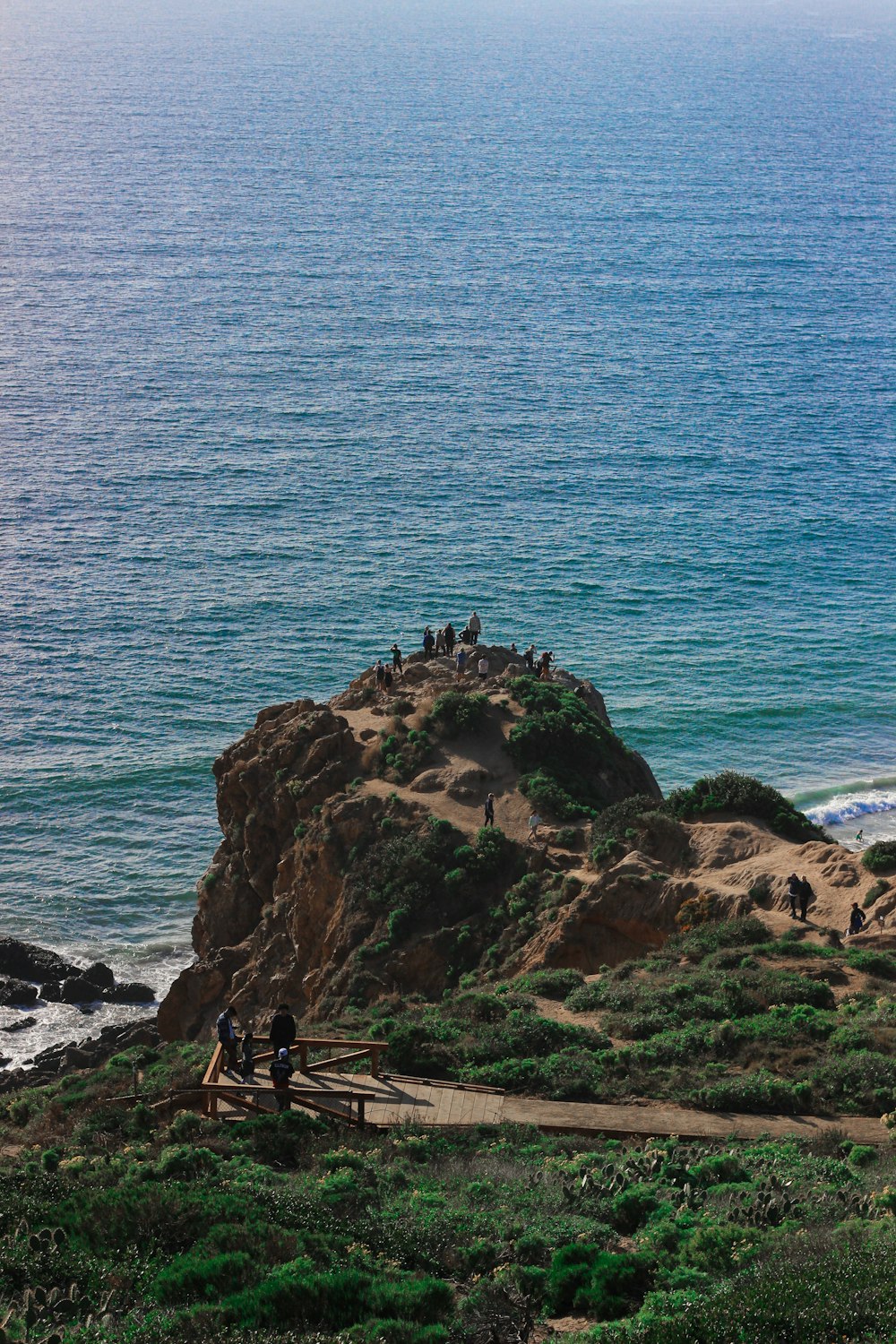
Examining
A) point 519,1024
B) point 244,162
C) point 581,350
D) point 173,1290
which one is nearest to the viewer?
point 173,1290

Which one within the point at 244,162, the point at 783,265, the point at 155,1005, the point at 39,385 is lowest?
the point at 155,1005

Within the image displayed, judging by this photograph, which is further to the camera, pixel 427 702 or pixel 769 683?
pixel 769 683

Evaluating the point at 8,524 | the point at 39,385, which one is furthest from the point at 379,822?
the point at 39,385

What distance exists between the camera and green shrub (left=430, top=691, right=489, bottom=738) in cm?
4375

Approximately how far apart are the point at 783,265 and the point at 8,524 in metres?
86.9

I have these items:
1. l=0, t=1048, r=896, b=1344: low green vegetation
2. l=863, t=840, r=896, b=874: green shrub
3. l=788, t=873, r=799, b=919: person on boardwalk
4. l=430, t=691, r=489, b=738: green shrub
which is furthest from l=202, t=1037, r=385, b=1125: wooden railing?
l=430, t=691, r=489, b=738: green shrub

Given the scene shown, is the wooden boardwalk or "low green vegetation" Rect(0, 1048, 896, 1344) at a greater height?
"low green vegetation" Rect(0, 1048, 896, 1344)

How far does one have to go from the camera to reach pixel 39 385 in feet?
338

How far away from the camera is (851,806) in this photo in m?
60.2

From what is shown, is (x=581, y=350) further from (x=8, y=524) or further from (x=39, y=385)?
(x=8, y=524)

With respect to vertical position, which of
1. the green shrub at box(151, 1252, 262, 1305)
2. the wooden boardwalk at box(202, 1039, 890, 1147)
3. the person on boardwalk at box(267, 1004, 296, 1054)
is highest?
the green shrub at box(151, 1252, 262, 1305)

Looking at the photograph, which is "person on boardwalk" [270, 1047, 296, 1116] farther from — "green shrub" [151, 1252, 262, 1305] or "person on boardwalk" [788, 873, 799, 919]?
"person on boardwalk" [788, 873, 799, 919]

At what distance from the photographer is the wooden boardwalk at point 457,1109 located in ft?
80.8

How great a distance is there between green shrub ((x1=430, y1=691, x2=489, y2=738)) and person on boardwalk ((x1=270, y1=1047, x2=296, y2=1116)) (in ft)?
61.8
